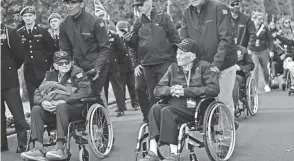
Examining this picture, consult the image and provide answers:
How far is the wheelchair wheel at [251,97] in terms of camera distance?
11.9 metres

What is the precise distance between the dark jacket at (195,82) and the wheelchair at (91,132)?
948 mm

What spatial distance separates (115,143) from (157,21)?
1766 mm

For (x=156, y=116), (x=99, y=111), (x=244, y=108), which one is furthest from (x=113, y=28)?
(x=156, y=116)

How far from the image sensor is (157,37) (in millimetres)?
9695

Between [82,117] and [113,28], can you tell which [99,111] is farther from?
[113,28]

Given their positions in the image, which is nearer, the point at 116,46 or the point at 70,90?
the point at 70,90

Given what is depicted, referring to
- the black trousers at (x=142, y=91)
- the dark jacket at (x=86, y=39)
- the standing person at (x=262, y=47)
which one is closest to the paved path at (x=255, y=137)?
the black trousers at (x=142, y=91)

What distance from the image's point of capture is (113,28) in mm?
13234

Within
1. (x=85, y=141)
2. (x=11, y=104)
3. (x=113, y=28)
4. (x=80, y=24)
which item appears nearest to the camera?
(x=85, y=141)

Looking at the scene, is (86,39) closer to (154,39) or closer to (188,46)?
(154,39)

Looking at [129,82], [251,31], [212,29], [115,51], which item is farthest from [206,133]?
[129,82]

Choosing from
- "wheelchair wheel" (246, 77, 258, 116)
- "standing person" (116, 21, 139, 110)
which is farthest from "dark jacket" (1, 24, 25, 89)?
"standing person" (116, 21, 139, 110)

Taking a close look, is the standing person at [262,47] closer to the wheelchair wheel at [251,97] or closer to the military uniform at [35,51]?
the wheelchair wheel at [251,97]

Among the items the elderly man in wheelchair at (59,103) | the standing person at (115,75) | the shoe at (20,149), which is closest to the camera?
the elderly man in wheelchair at (59,103)
